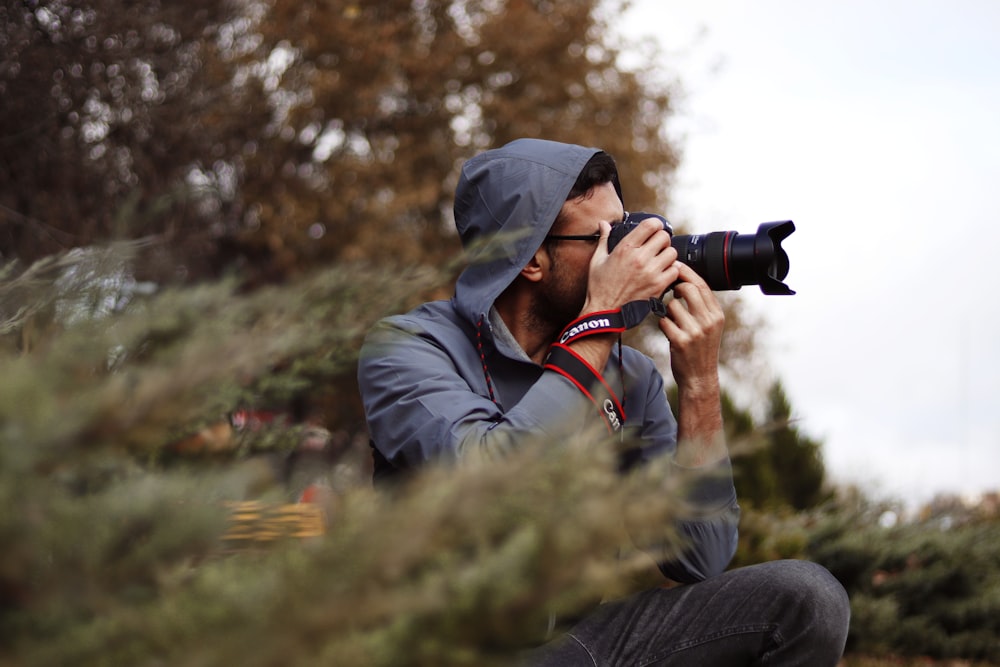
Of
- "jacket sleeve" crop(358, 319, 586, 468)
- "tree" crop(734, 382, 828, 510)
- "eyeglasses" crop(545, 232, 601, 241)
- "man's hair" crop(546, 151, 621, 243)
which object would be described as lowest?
"tree" crop(734, 382, 828, 510)

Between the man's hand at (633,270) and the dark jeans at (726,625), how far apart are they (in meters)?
0.63

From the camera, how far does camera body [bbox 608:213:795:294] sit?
241cm

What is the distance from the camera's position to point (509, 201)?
2521 mm

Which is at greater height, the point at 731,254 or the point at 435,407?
the point at 731,254

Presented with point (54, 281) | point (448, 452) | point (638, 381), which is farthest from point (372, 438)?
point (54, 281)

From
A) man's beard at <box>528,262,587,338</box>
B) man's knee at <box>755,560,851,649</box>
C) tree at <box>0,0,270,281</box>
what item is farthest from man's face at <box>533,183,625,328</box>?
tree at <box>0,0,270,281</box>

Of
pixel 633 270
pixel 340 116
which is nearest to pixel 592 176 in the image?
pixel 633 270

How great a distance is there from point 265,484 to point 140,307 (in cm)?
22

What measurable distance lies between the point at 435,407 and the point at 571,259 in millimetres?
628

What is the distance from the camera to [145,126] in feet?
29.0

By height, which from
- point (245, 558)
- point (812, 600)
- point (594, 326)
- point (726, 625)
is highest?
point (245, 558)

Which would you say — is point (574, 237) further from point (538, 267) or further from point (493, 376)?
point (493, 376)

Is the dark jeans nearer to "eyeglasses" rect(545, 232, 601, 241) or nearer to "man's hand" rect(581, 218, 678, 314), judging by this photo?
"man's hand" rect(581, 218, 678, 314)

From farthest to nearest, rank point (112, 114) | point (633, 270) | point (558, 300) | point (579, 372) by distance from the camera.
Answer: point (112, 114) → point (558, 300) → point (633, 270) → point (579, 372)
